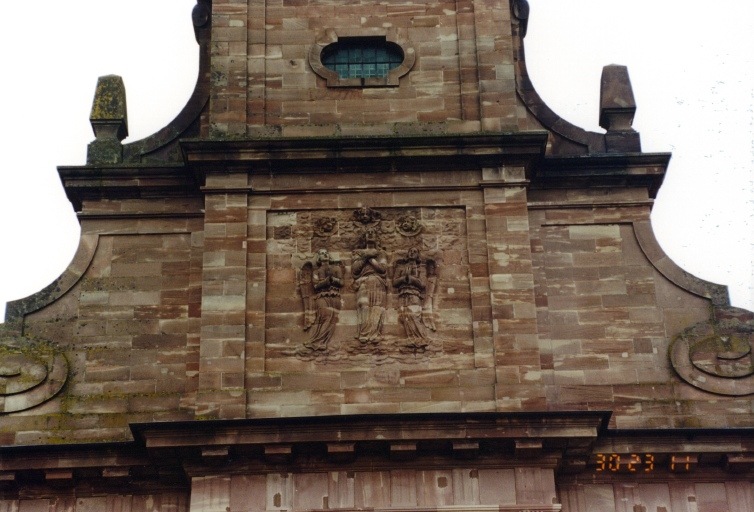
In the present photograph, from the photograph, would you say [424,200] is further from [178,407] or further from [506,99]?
[178,407]

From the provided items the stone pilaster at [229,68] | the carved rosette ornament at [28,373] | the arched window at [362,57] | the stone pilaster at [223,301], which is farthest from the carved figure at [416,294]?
the carved rosette ornament at [28,373]

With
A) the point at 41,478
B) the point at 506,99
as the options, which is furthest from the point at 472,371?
the point at 41,478

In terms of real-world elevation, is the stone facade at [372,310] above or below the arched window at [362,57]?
below

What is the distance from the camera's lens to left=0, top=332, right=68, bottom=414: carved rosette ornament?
2023 cm

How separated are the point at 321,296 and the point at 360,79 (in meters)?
3.44

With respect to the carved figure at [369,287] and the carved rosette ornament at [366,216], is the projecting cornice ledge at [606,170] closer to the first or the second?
the carved rosette ornament at [366,216]

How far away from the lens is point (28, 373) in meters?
20.4

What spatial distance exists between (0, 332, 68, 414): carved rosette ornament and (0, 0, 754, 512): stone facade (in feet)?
0.13

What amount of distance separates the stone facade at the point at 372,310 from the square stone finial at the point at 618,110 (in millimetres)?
35

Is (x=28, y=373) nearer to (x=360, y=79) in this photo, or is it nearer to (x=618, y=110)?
(x=360, y=79)

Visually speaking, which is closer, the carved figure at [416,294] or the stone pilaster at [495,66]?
the carved figure at [416,294]

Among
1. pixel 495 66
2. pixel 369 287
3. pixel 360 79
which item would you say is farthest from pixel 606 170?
pixel 369 287
